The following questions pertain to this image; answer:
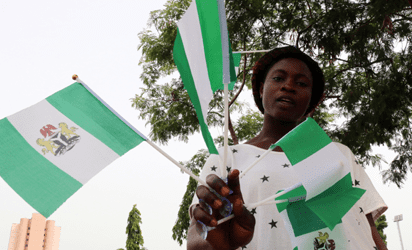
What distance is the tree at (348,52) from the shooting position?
17.6 ft

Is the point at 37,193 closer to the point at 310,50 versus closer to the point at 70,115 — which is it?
the point at 70,115

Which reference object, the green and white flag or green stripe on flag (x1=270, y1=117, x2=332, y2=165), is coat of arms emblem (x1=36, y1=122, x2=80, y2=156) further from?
green stripe on flag (x1=270, y1=117, x2=332, y2=165)

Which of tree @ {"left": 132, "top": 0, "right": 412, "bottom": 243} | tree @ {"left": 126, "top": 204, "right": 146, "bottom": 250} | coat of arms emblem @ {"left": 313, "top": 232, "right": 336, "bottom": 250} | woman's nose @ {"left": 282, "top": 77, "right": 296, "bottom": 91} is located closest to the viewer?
coat of arms emblem @ {"left": 313, "top": 232, "right": 336, "bottom": 250}

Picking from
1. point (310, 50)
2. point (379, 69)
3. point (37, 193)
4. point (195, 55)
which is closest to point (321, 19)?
point (310, 50)

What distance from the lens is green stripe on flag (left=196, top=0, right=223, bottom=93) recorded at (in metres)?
1.12

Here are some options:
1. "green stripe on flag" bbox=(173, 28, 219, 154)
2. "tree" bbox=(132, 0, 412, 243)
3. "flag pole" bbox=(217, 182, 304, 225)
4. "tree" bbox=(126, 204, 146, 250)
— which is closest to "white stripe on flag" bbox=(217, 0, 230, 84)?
"green stripe on flag" bbox=(173, 28, 219, 154)

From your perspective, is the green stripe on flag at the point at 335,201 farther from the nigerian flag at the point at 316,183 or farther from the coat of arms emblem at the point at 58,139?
the coat of arms emblem at the point at 58,139

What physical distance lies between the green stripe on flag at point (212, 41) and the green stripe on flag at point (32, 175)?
0.58m

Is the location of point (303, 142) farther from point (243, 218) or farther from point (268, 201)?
point (243, 218)

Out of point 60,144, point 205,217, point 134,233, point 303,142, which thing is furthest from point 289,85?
point 134,233

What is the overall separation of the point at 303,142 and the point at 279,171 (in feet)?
1.25

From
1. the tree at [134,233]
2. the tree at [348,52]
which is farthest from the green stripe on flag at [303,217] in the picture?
the tree at [134,233]

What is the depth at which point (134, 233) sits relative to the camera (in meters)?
26.6

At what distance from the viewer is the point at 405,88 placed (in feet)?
17.3
